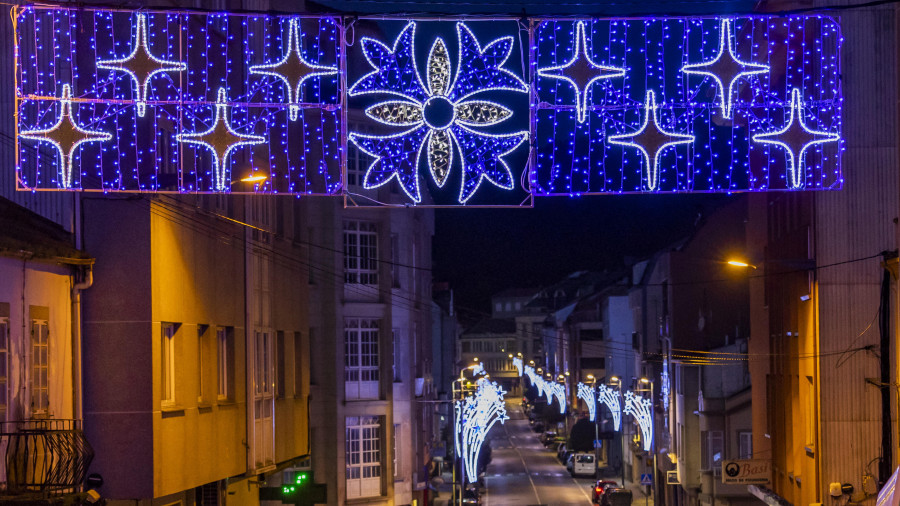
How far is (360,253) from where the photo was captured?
38.2 metres

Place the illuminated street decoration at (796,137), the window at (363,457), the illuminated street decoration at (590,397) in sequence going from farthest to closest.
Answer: the illuminated street decoration at (590,397), the window at (363,457), the illuminated street decoration at (796,137)

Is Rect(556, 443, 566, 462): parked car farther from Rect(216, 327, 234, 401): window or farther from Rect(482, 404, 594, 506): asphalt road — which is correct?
Rect(216, 327, 234, 401): window

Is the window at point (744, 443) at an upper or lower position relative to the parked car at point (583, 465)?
upper

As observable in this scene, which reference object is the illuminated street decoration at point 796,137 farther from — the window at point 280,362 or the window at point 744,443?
the window at point 744,443

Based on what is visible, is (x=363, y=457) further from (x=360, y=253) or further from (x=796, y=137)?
(x=796, y=137)

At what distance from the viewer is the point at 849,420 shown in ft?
79.6

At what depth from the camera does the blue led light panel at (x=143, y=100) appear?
48.3 ft

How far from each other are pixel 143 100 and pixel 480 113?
421 cm

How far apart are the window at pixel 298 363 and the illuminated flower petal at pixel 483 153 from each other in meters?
13.6

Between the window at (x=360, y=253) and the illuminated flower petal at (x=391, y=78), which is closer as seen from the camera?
the illuminated flower petal at (x=391, y=78)

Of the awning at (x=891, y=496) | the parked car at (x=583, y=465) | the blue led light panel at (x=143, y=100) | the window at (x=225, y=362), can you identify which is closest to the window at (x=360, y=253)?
the blue led light panel at (x=143, y=100)

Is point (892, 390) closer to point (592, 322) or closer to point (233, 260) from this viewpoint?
point (233, 260)

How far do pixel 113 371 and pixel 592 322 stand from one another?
265ft

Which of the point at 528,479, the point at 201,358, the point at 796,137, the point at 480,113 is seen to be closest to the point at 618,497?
the point at 528,479
